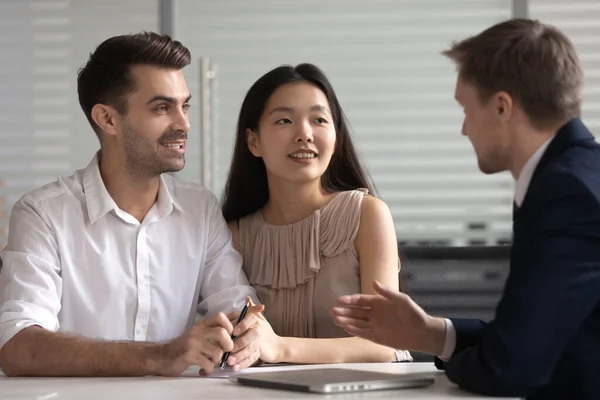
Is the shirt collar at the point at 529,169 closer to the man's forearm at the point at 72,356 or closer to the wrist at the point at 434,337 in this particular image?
the wrist at the point at 434,337

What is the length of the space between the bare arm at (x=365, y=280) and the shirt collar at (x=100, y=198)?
224mm

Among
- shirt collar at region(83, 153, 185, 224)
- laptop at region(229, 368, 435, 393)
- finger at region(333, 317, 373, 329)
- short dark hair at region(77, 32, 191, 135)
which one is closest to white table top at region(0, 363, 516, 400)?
laptop at region(229, 368, 435, 393)

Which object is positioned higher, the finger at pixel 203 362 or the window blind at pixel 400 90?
the window blind at pixel 400 90

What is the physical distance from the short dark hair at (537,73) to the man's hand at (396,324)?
40cm

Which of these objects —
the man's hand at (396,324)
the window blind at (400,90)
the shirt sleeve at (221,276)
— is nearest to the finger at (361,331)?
the man's hand at (396,324)

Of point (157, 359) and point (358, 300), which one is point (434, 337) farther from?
point (157, 359)

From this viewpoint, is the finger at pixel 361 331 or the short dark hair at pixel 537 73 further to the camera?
the finger at pixel 361 331

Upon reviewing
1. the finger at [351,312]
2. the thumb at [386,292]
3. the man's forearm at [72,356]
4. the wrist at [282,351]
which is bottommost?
the wrist at [282,351]

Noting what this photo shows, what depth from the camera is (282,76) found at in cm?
243

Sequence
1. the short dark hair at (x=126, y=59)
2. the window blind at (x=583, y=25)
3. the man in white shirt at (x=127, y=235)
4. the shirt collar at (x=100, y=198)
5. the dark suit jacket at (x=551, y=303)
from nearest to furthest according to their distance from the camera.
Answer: the dark suit jacket at (x=551, y=303), the man in white shirt at (x=127, y=235), the shirt collar at (x=100, y=198), the short dark hair at (x=126, y=59), the window blind at (x=583, y=25)

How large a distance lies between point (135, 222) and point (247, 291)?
1.12 ft

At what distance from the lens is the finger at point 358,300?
1.65 meters

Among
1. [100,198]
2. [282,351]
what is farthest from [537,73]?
[100,198]

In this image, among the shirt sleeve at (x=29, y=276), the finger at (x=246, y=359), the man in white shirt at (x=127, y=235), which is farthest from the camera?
the man in white shirt at (x=127, y=235)
